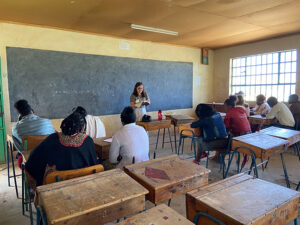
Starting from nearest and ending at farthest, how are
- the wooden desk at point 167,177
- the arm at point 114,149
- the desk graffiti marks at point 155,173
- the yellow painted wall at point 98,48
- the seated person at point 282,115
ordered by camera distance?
the wooden desk at point 167,177, the desk graffiti marks at point 155,173, the arm at point 114,149, the yellow painted wall at point 98,48, the seated person at point 282,115

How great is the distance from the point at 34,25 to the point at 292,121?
17.7 ft

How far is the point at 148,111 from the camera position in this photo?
5.99 meters

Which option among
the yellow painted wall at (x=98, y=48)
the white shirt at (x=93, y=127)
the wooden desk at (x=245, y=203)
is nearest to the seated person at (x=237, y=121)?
the white shirt at (x=93, y=127)

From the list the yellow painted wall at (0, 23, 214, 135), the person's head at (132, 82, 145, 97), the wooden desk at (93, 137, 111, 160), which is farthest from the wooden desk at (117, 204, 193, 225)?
the yellow painted wall at (0, 23, 214, 135)

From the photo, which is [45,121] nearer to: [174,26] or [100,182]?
[100,182]

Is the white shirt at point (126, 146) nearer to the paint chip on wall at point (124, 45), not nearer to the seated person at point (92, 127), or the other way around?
the seated person at point (92, 127)

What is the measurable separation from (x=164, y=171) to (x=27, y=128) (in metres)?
1.82

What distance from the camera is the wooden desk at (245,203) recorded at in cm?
93

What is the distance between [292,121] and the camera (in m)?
4.16

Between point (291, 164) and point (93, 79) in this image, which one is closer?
point (291, 164)

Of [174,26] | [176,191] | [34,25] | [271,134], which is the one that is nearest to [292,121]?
[271,134]

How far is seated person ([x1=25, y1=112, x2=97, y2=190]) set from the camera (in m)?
1.51

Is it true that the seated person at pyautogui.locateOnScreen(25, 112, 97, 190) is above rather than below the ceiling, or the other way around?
below

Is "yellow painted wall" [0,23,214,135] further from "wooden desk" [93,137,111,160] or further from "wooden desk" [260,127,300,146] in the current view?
"wooden desk" [260,127,300,146]
